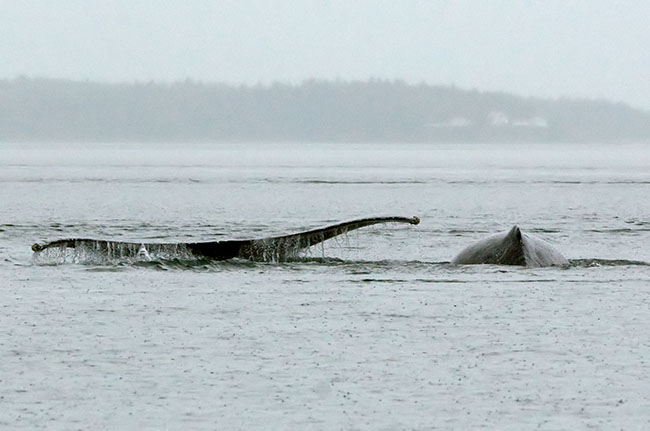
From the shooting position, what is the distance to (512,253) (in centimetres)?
1819

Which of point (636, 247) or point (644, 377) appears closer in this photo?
point (644, 377)

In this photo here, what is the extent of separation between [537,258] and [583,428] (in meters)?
9.88

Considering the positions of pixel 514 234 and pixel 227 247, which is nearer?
pixel 514 234

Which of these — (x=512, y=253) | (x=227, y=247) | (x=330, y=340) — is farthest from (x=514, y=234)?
(x=330, y=340)

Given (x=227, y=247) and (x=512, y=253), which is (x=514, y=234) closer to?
(x=512, y=253)

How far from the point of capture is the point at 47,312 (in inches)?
539

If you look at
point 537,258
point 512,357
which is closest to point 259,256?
point 537,258

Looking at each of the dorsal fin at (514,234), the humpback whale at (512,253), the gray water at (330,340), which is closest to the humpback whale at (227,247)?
the gray water at (330,340)

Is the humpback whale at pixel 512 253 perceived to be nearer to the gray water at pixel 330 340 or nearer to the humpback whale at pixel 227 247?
the gray water at pixel 330 340

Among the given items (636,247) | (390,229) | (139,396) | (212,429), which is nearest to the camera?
(212,429)

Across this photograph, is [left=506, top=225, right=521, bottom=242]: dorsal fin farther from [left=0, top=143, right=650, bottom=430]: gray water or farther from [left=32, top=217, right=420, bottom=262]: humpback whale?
[left=32, top=217, right=420, bottom=262]: humpback whale

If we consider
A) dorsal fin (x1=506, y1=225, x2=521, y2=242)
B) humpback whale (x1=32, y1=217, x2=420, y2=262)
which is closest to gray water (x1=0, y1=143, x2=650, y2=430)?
humpback whale (x1=32, y1=217, x2=420, y2=262)

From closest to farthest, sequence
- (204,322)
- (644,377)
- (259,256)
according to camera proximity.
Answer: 1. (644,377)
2. (204,322)
3. (259,256)

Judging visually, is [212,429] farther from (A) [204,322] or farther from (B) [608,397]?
(A) [204,322]
